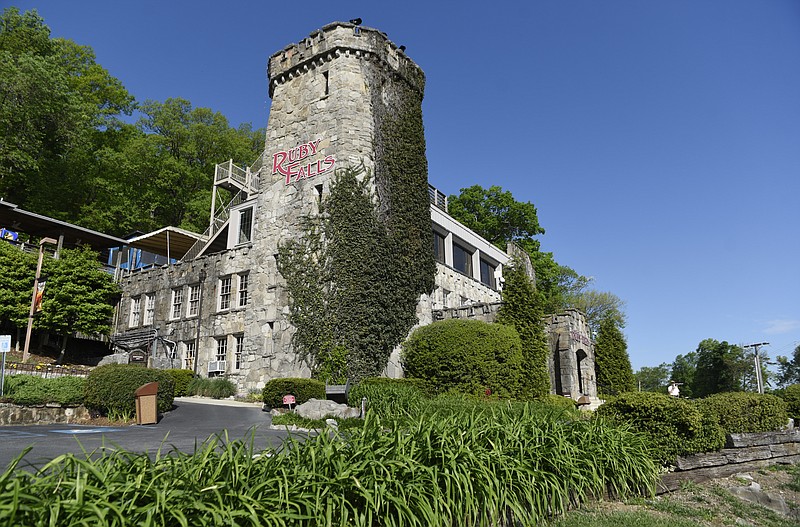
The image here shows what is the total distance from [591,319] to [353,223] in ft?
111

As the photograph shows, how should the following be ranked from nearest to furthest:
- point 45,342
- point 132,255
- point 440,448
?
point 440,448
point 45,342
point 132,255

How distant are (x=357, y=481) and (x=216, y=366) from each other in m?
19.9

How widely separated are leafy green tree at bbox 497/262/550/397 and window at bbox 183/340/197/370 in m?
13.0

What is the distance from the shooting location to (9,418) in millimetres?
11516

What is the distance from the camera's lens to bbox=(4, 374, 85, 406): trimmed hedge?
12.0 meters

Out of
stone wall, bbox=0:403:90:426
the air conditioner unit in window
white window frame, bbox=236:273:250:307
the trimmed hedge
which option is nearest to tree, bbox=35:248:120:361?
the air conditioner unit in window

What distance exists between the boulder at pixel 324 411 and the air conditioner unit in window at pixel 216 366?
10575 millimetres

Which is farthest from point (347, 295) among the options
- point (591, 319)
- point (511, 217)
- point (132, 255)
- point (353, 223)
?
point (591, 319)

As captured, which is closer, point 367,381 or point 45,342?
point 367,381

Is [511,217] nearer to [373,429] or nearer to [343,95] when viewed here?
[343,95]

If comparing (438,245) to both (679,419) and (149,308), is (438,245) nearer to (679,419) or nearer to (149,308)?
(149,308)

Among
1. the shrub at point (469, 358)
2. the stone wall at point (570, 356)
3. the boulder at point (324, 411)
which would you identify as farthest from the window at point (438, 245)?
the boulder at point (324, 411)

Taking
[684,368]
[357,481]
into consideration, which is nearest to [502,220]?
[357,481]

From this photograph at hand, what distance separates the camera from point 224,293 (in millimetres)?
24156
